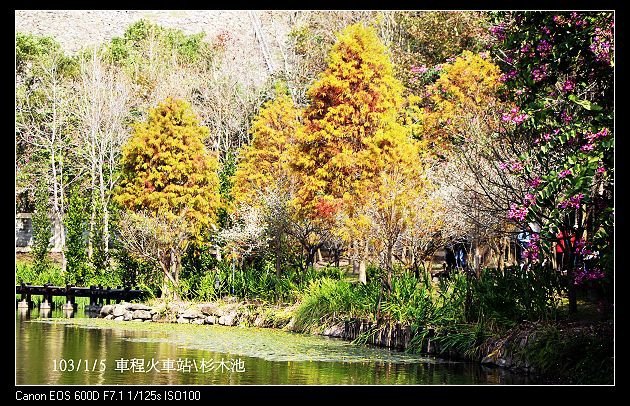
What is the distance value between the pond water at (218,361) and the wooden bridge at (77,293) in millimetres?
5805

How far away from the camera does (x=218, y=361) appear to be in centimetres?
1486

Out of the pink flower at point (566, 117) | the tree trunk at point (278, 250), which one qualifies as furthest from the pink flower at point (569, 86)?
the tree trunk at point (278, 250)

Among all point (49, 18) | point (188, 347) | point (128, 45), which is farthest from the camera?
point (49, 18)

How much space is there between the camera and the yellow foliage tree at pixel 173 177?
25078 mm

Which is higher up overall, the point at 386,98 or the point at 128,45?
the point at 128,45

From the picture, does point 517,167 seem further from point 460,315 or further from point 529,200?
point 460,315

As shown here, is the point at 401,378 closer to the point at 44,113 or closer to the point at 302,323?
the point at 302,323

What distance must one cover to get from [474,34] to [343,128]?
26.5 ft

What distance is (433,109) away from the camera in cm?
2889

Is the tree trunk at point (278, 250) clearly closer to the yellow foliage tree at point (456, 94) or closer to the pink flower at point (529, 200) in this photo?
the yellow foliage tree at point (456, 94)

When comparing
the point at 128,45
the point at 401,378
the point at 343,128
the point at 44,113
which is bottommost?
the point at 401,378

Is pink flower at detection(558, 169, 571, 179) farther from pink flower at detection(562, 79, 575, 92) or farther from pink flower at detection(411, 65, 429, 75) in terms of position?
pink flower at detection(411, 65, 429, 75)

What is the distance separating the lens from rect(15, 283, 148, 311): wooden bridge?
1021 inches
